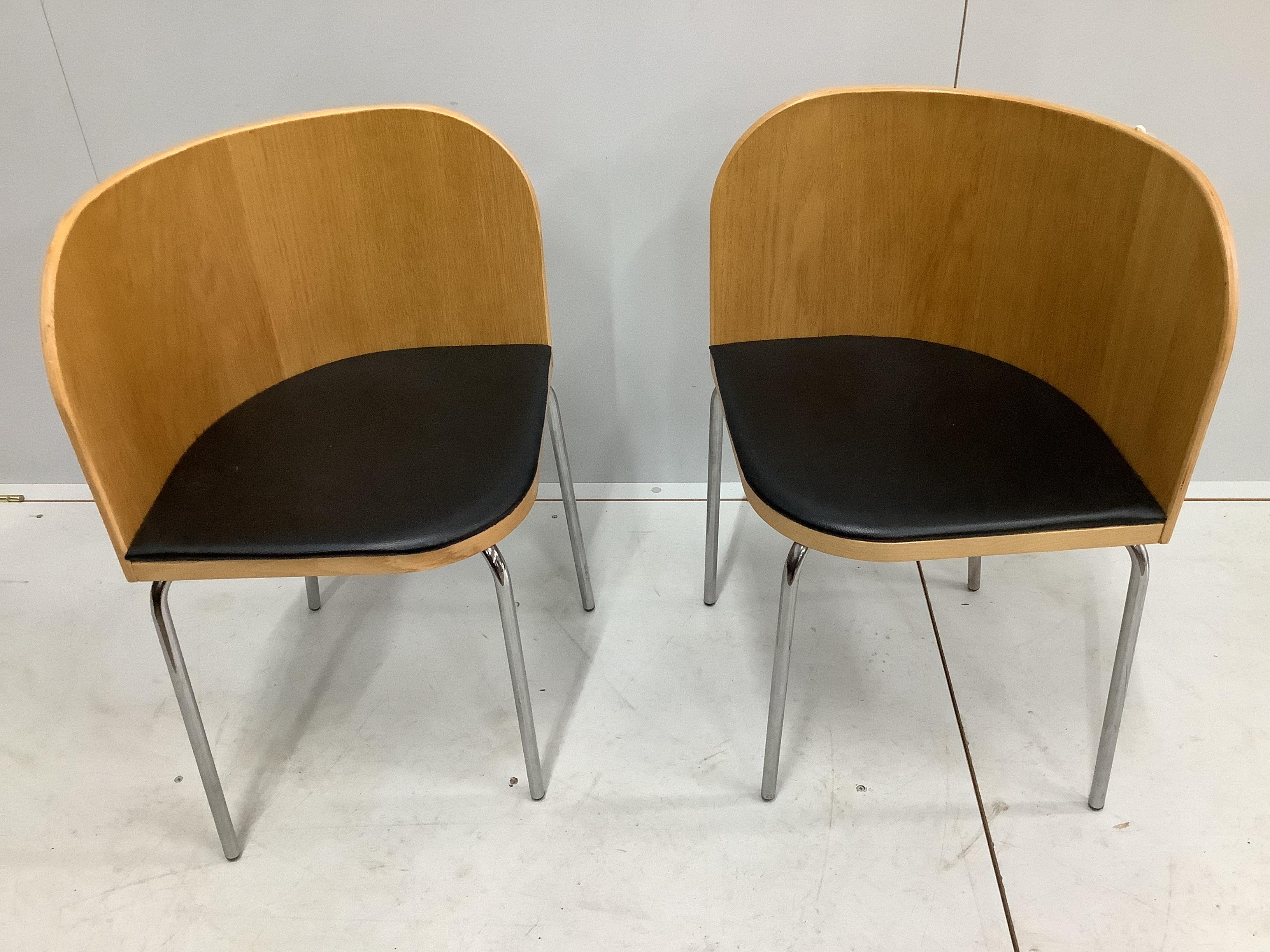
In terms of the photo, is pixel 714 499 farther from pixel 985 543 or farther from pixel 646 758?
pixel 985 543

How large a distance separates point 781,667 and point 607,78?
836 millimetres

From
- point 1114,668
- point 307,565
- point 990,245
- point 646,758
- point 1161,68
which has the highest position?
point 1161,68

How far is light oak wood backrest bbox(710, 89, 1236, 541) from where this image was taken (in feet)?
2.83

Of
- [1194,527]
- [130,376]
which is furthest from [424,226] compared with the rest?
[1194,527]

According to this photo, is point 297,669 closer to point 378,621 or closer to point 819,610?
point 378,621

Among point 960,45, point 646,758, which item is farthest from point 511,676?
point 960,45

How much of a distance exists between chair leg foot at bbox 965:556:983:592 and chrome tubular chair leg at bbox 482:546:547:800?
2.34 feet

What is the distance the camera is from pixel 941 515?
2.83 feet

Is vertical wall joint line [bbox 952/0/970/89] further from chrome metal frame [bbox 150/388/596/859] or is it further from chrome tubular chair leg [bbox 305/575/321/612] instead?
chrome tubular chair leg [bbox 305/575/321/612]

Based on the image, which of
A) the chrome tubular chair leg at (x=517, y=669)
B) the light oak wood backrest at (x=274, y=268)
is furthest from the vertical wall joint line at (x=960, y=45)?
the chrome tubular chair leg at (x=517, y=669)

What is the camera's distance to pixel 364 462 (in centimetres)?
97

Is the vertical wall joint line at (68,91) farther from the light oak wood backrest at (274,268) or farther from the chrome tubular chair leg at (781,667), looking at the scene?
the chrome tubular chair leg at (781,667)

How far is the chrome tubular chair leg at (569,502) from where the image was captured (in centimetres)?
120

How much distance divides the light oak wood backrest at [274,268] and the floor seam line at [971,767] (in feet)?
2.35
